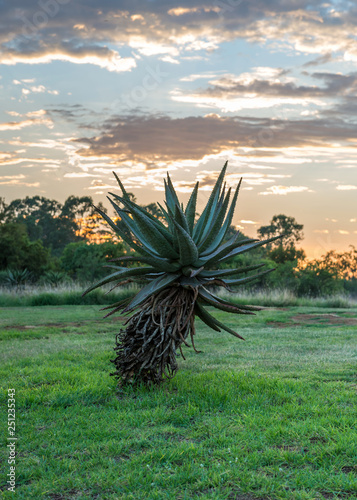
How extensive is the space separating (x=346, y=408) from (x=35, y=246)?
120ft

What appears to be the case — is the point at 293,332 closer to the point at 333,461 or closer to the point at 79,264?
the point at 333,461

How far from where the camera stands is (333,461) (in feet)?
12.3

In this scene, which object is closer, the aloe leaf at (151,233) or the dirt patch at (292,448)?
the dirt patch at (292,448)

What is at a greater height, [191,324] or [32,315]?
[191,324]

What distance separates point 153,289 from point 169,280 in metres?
0.20

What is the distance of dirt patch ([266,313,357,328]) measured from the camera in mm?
13477

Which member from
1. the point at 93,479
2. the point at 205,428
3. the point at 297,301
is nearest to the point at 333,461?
the point at 205,428

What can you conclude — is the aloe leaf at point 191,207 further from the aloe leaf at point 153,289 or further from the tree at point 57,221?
the tree at point 57,221

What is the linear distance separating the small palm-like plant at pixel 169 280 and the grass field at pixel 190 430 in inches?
18.3

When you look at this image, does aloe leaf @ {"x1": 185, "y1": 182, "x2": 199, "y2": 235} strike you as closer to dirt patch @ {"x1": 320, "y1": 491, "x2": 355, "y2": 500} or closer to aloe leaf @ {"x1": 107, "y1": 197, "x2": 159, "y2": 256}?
aloe leaf @ {"x1": 107, "y1": 197, "x2": 159, "y2": 256}

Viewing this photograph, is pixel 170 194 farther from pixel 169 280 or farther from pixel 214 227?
pixel 169 280

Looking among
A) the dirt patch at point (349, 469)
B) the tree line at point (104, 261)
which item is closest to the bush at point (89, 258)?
the tree line at point (104, 261)

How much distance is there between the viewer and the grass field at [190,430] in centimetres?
345

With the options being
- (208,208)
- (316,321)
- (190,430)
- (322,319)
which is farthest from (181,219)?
(322,319)
